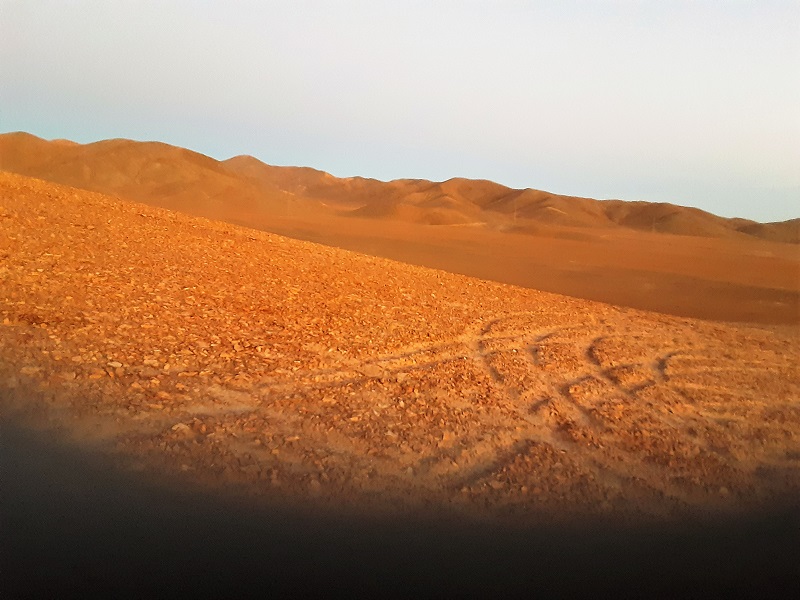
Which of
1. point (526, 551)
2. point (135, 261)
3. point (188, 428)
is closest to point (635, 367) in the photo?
point (526, 551)

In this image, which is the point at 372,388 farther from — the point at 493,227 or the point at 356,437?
the point at 493,227

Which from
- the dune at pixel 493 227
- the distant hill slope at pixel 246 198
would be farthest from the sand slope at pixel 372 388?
the distant hill slope at pixel 246 198

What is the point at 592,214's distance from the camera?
98.4 metres

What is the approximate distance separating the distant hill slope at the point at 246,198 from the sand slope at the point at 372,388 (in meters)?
29.6

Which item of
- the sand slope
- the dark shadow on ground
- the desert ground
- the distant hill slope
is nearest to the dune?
the distant hill slope

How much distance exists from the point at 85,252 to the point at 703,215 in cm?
10231

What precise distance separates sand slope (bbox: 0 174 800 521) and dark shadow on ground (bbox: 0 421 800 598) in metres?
0.33

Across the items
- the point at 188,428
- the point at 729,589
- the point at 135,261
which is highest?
the point at 135,261

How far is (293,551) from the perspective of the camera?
4.53 metres

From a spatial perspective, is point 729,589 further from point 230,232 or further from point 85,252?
point 230,232

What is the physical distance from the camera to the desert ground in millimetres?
4562

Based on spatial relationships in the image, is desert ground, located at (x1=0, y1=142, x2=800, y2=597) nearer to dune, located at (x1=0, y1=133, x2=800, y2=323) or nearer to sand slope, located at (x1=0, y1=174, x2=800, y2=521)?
sand slope, located at (x1=0, y1=174, x2=800, y2=521)

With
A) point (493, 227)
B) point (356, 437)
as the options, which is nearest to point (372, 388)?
point (356, 437)

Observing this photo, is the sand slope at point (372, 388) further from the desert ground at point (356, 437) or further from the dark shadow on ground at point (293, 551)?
the dark shadow on ground at point (293, 551)
